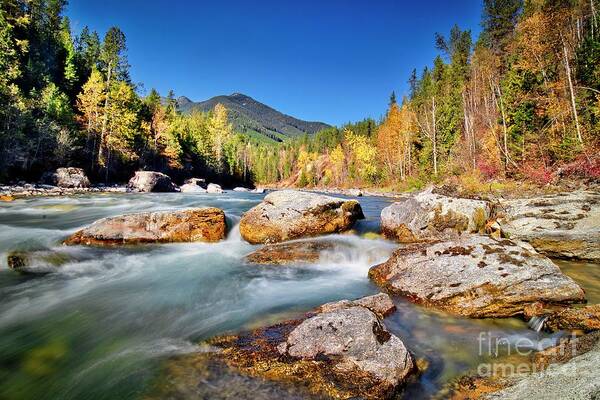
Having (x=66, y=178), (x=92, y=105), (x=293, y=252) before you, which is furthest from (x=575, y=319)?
(x=92, y=105)

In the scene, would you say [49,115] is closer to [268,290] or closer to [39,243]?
[39,243]

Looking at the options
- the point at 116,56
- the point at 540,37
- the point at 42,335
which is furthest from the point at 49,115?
the point at 540,37

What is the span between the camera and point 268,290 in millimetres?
7453

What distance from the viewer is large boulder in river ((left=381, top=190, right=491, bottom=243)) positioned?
10820mm

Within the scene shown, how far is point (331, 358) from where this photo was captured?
3994mm

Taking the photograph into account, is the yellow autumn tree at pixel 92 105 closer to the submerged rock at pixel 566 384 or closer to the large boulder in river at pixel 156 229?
the large boulder in river at pixel 156 229

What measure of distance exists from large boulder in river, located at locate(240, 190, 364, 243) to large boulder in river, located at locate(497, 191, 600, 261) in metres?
5.41

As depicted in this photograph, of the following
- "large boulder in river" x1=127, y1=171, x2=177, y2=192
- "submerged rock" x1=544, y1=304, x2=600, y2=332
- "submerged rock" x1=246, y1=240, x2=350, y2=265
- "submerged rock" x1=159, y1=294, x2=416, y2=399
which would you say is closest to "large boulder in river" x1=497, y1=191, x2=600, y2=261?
"submerged rock" x1=544, y1=304, x2=600, y2=332

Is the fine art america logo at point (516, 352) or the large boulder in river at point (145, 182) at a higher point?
the large boulder in river at point (145, 182)

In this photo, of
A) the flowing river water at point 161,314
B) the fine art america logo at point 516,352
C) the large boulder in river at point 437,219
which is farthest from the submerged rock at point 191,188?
the fine art america logo at point 516,352

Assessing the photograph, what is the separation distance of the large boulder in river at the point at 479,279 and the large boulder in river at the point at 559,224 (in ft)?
10.4

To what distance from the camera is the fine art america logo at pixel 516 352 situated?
3.94 m

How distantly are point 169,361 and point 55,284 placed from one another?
4.92 metres

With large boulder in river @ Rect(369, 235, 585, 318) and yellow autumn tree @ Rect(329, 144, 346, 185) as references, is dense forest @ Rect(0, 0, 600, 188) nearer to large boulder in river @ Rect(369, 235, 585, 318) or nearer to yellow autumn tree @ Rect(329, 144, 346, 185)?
yellow autumn tree @ Rect(329, 144, 346, 185)
